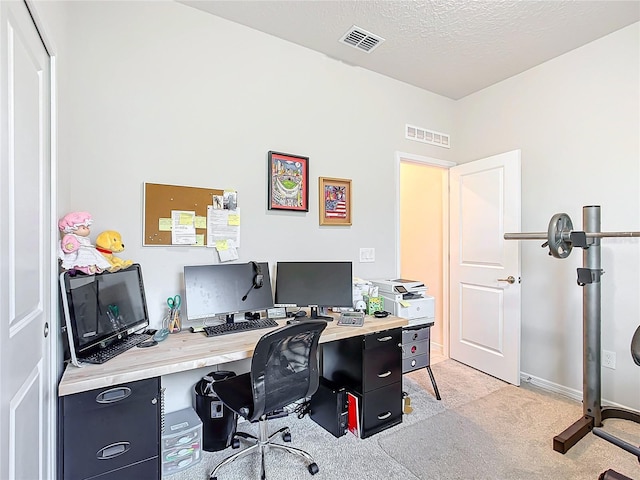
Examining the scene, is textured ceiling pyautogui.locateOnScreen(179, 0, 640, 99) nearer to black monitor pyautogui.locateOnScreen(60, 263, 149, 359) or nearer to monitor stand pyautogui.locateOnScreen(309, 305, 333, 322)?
black monitor pyautogui.locateOnScreen(60, 263, 149, 359)

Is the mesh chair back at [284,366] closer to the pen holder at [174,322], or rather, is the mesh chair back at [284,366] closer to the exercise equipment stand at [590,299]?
the pen holder at [174,322]

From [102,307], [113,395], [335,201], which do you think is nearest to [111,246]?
[102,307]

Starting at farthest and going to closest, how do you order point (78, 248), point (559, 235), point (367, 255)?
point (367, 255) → point (559, 235) → point (78, 248)

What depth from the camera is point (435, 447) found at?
82.8 inches

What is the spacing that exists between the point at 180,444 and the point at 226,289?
3.00ft

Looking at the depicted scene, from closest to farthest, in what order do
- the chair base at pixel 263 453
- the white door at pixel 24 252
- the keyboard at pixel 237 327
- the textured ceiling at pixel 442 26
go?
the white door at pixel 24 252 < the chair base at pixel 263 453 < the keyboard at pixel 237 327 < the textured ceiling at pixel 442 26

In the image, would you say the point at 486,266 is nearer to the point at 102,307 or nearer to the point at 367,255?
the point at 367,255

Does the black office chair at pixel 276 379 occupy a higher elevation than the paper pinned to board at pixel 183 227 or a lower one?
Answer: lower

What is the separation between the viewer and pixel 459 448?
6.86 ft

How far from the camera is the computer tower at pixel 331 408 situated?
87.4 inches

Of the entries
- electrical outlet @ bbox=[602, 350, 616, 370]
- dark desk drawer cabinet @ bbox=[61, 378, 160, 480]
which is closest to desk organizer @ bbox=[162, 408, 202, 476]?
dark desk drawer cabinet @ bbox=[61, 378, 160, 480]

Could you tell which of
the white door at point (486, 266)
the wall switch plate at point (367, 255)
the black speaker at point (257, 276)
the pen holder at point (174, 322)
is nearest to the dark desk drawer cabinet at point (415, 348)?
the wall switch plate at point (367, 255)

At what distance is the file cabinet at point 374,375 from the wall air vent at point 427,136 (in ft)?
6.70

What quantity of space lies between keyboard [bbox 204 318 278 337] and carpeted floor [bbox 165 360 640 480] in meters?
0.74
